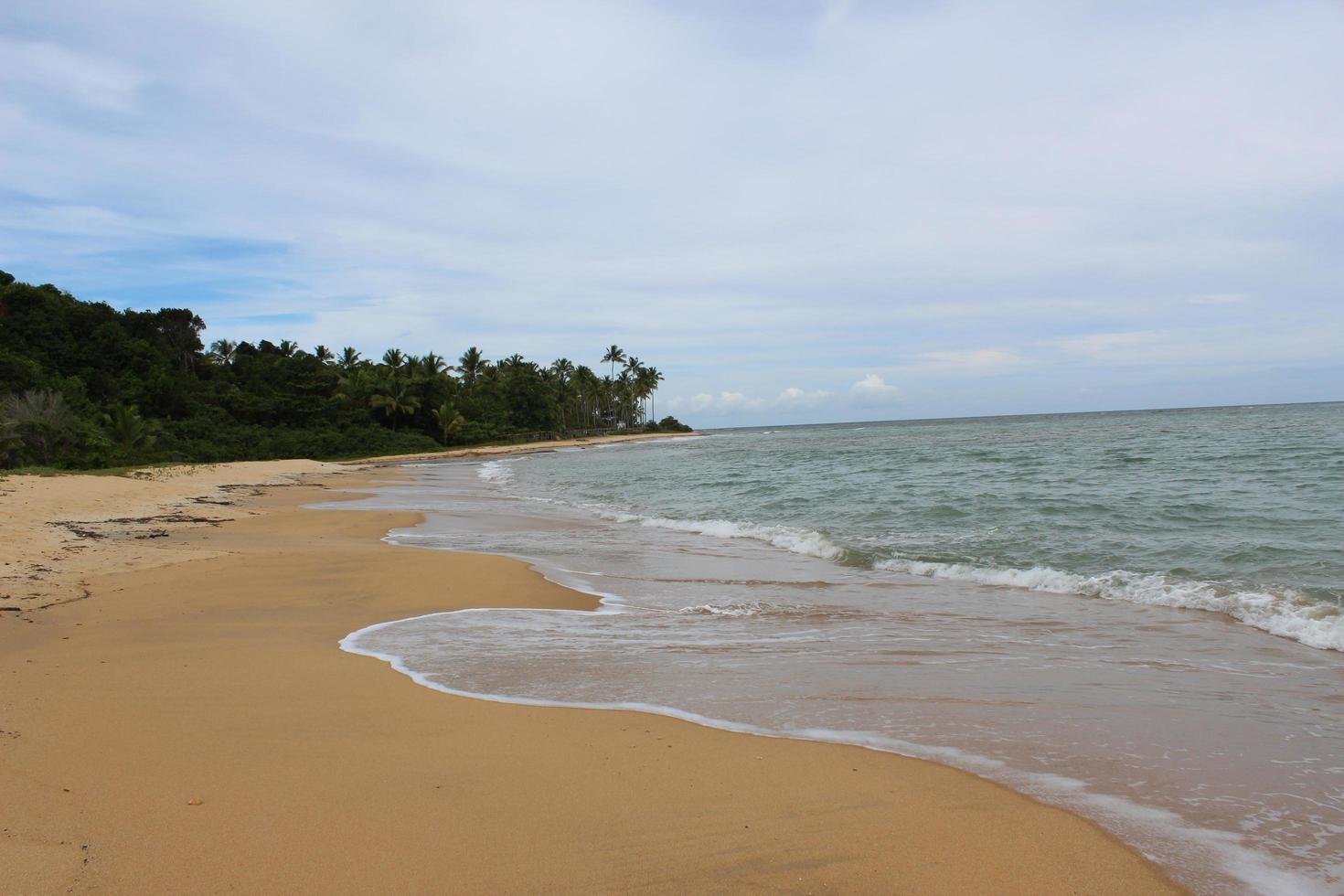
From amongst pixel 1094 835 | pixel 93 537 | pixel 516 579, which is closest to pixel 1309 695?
pixel 1094 835

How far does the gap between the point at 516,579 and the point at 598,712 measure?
4.96 metres

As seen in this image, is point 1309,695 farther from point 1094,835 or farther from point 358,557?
point 358,557

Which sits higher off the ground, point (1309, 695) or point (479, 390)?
point (479, 390)

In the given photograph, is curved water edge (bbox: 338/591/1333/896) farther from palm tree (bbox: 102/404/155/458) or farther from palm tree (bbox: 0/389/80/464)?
palm tree (bbox: 102/404/155/458)

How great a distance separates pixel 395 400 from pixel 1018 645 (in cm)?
6639

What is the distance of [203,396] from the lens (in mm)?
54469

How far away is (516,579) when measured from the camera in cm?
927

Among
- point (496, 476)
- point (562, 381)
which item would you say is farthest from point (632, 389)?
point (496, 476)

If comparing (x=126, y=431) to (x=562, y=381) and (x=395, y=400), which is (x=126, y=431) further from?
(x=562, y=381)

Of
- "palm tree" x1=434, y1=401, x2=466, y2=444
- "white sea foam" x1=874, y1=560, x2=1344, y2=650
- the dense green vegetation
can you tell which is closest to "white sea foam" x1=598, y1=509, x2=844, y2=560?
"white sea foam" x1=874, y1=560, x2=1344, y2=650

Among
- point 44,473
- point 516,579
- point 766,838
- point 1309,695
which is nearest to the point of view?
point 766,838

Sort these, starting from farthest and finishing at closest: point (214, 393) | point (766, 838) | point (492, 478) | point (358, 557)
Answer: point (214, 393) < point (492, 478) < point (358, 557) < point (766, 838)

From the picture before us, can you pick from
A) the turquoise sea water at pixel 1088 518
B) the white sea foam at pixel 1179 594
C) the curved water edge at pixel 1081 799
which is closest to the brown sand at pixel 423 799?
the curved water edge at pixel 1081 799

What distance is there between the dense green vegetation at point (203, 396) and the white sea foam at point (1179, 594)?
91.1 feet
